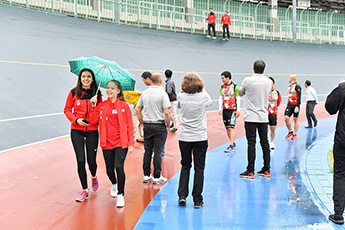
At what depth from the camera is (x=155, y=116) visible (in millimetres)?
5410

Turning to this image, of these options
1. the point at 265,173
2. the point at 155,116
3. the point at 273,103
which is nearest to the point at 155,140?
the point at 155,116

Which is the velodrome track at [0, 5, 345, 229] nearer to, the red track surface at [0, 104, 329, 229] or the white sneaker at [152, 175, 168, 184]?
the red track surface at [0, 104, 329, 229]

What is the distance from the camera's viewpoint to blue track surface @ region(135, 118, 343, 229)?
4121 millimetres

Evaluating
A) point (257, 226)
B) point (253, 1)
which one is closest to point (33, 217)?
point (257, 226)

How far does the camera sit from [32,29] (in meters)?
14.1

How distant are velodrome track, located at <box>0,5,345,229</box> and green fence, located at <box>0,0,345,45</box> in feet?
2.94

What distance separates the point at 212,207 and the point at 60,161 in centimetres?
364

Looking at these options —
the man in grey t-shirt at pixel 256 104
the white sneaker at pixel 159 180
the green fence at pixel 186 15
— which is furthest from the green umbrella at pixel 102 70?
the green fence at pixel 186 15

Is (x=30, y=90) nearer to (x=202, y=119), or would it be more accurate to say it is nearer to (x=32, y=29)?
(x=32, y=29)

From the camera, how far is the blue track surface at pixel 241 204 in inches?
162

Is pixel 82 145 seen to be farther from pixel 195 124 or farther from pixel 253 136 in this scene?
pixel 253 136

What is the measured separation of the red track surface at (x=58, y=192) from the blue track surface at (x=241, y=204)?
326 millimetres

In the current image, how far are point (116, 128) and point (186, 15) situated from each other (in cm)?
2043

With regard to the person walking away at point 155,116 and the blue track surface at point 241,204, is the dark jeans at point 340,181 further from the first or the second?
the person walking away at point 155,116
